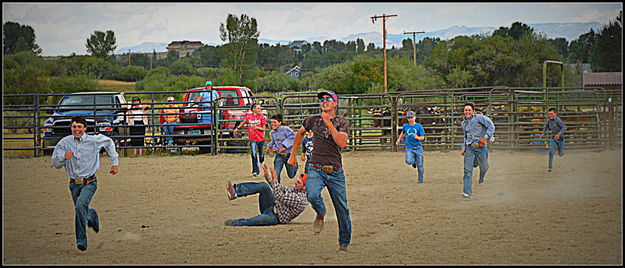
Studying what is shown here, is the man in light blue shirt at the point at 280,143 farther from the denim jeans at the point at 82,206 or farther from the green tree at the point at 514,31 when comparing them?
the green tree at the point at 514,31

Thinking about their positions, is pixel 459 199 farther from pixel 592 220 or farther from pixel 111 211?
pixel 111 211

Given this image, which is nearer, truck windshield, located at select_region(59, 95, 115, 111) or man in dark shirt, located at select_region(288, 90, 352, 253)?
man in dark shirt, located at select_region(288, 90, 352, 253)

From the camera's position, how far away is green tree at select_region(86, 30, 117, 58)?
62.6 meters

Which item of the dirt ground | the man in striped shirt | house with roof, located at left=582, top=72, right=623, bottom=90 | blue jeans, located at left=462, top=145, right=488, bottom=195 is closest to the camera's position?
the dirt ground

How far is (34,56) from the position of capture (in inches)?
2016

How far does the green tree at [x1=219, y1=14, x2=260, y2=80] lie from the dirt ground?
1310 inches

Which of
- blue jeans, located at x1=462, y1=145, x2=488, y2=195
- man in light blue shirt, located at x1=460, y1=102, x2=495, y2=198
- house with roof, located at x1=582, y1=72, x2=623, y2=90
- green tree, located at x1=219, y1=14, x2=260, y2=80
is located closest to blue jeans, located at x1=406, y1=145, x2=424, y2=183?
blue jeans, located at x1=462, y1=145, x2=488, y2=195

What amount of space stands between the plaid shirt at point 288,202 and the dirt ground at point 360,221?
15 cm

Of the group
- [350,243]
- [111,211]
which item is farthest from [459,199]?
[111,211]

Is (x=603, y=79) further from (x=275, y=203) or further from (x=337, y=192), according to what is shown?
(x=337, y=192)

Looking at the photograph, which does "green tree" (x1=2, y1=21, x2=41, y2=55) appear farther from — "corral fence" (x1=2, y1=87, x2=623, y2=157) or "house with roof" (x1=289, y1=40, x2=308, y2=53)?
"house with roof" (x1=289, y1=40, x2=308, y2=53)

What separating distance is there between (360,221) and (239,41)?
42.4 m

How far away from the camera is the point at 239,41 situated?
48.9m

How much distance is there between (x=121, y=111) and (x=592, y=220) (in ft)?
49.0
